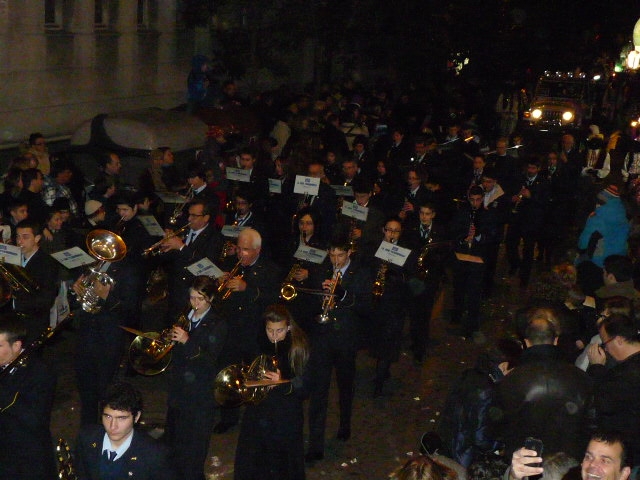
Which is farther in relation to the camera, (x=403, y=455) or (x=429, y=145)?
(x=429, y=145)

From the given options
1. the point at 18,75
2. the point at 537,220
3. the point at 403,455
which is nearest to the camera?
the point at 403,455

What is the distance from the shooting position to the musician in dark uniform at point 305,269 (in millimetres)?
8484

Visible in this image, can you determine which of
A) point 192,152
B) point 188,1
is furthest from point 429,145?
point 188,1

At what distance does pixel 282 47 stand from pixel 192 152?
5.12 metres

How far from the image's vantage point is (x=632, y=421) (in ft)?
19.6

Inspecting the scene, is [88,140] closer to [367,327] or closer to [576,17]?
[367,327]

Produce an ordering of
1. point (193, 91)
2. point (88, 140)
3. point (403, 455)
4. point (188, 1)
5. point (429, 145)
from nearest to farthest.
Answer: point (403, 455) < point (429, 145) < point (88, 140) < point (193, 91) < point (188, 1)

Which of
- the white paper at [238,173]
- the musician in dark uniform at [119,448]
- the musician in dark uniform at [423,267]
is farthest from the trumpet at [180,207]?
the musician in dark uniform at [119,448]

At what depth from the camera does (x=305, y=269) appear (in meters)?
8.70

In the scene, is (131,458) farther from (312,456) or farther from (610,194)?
(610,194)

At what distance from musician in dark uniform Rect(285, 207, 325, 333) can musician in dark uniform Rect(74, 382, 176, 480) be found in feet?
10.3

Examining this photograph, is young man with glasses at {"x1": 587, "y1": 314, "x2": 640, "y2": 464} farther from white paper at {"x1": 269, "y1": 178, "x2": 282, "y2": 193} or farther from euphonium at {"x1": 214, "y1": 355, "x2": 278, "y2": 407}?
white paper at {"x1": 269, "y1": 178, "x2": 282, "y2": 193}

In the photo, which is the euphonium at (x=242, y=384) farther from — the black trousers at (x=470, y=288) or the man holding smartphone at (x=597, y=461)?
the black trousers at (x=470, y=288)

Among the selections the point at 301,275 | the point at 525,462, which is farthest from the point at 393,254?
the point at 525,462
